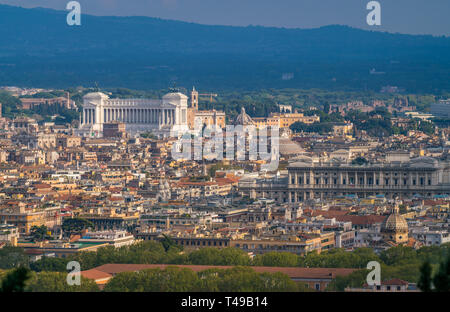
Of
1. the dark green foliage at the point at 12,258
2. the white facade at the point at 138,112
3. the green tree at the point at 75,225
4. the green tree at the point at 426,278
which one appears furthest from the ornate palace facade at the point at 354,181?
the white facade at the point at 138,112

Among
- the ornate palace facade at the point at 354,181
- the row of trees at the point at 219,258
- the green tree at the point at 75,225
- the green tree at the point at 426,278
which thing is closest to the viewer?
the green tree at the point at 426,278

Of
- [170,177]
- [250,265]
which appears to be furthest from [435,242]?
[170,177]

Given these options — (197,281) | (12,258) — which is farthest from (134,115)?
(197,281)

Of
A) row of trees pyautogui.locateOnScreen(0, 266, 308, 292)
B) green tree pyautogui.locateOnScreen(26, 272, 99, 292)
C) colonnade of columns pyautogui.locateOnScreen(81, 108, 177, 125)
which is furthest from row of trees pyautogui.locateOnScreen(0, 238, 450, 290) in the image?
colonnade of columns pyautogui.locateOnScreen(81, 108, 177, 125)

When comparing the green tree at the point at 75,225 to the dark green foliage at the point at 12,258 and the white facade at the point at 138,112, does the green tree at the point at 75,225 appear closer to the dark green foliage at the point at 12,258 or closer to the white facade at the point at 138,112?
the dark green foliage at the point at 12,258

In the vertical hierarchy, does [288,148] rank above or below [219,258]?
above

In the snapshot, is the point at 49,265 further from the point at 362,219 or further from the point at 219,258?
the point at 362,219

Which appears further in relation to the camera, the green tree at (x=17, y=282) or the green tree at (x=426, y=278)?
the green tree at (x=17, y=282)

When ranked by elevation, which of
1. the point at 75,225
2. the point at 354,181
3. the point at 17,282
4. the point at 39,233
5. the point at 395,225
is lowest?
the point at 39,233
